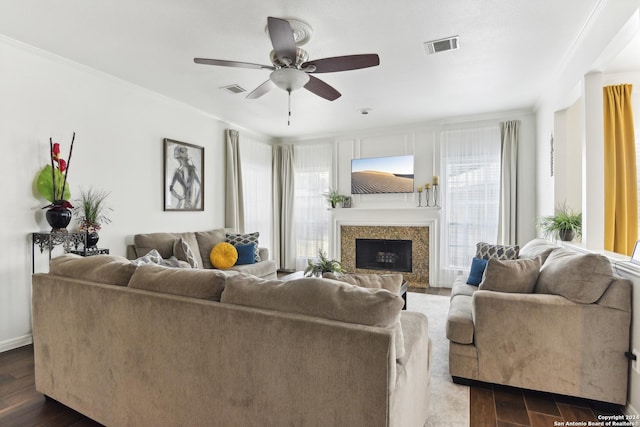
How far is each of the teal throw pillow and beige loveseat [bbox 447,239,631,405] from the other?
9.81ft

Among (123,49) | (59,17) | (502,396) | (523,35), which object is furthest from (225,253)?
(523,35)

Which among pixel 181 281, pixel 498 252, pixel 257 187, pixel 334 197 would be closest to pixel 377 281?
pixel 181 281

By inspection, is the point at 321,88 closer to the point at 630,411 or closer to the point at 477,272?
the point at 477,272

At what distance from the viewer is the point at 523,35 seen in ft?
9.08

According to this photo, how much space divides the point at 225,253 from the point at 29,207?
2.06 m

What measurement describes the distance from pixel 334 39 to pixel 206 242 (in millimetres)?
3076

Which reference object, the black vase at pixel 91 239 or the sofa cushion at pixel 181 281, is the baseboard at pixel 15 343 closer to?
the black vase at pixel 91 239

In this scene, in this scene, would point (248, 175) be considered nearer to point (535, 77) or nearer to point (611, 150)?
point (535, 77)

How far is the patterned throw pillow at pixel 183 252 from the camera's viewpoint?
3877 millimetres

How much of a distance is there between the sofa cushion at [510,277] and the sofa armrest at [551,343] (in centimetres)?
10

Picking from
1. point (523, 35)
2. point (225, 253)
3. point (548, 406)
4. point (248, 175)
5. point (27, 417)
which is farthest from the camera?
point (248, 175)

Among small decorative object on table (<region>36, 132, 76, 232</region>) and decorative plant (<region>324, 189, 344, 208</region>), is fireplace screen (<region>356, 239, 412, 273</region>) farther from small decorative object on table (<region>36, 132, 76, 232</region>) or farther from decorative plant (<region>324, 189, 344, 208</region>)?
small decorative object on table (<region>36, 132, 76, 232</region>)

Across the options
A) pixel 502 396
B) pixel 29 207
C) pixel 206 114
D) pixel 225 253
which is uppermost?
pixel 206 114

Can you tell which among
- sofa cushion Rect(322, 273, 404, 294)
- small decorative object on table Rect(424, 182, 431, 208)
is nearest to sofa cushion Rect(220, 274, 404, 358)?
sofa cushion Rect(322, 273, 404, 294)
